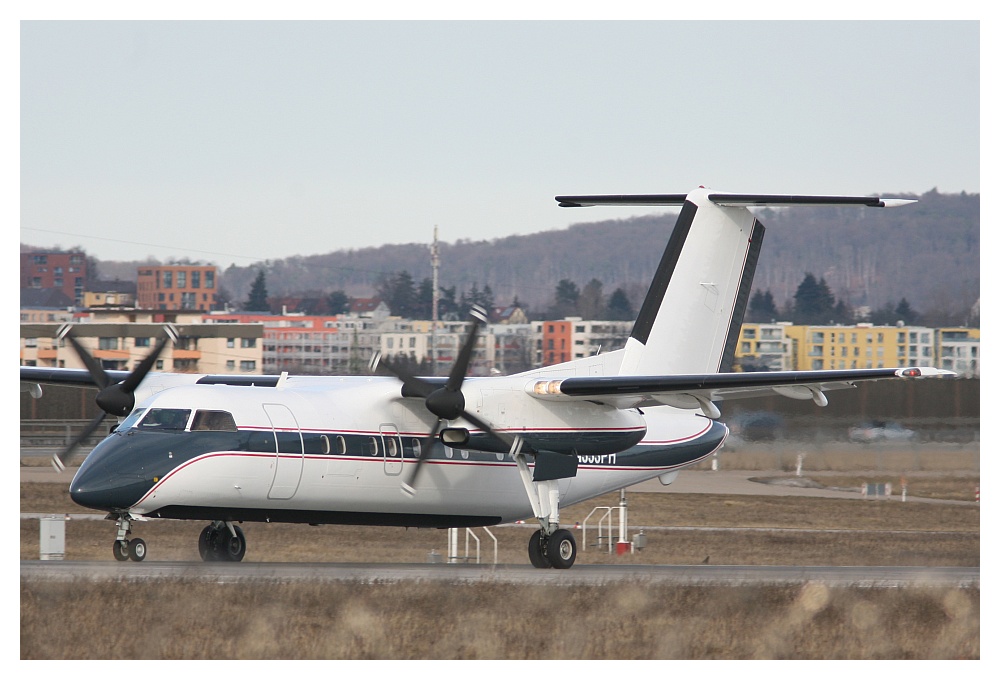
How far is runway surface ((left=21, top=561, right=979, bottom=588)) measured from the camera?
1627 cm

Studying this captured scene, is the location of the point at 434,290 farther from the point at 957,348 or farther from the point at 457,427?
the point at 457,427

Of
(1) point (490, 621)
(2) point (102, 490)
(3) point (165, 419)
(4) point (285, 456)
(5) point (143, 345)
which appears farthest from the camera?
(5) point (143, 345)

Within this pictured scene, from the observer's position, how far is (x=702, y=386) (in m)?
17.3

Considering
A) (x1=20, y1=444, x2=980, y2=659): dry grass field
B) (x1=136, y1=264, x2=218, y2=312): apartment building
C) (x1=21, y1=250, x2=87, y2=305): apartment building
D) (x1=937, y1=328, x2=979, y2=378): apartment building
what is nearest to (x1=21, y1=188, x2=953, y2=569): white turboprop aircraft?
(x1=20, y1=444, x2=980, y2=659): dry grass field

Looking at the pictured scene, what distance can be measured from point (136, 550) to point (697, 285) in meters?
9.86

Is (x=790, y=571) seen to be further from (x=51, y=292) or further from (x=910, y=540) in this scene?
(x=51, y=292)

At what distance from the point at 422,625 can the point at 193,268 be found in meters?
50.9

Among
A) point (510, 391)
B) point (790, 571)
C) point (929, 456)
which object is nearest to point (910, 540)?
point (929, 456)

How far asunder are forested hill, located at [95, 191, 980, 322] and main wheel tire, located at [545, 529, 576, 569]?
26.7 metres

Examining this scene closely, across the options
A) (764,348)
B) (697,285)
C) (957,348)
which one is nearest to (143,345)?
(764,348)

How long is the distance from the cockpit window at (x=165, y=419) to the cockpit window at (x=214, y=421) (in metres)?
0.14

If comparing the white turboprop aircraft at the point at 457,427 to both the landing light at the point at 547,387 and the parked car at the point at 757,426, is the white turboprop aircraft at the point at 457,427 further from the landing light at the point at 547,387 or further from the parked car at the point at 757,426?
the parked car at the point at 757,426

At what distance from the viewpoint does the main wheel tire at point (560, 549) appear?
19328 millimetres

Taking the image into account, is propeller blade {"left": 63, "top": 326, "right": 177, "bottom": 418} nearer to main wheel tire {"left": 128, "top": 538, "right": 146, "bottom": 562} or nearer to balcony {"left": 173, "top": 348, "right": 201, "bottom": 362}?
main wheel tire {"left": 128, "top": 538, "right": 146, "bottom": 562}
